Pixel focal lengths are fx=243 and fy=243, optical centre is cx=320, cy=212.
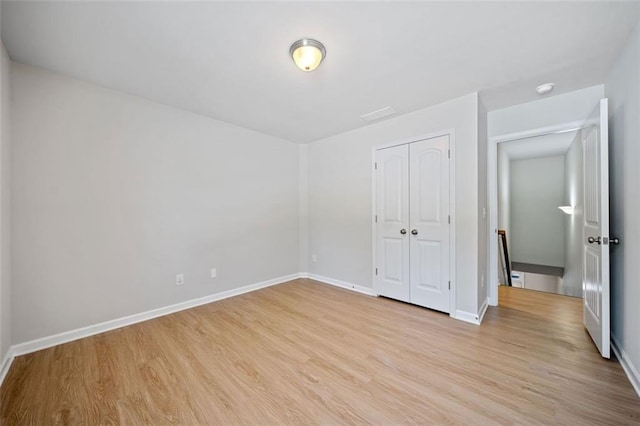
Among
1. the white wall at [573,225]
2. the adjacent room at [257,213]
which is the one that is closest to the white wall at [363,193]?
the adjacent room at [257,213]

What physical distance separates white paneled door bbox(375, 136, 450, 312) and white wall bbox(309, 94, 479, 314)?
148mm

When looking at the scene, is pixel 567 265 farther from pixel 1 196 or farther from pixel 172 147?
pixel 1 196

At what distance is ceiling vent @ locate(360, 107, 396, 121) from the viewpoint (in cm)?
307

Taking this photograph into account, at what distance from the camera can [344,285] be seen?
3945 mm

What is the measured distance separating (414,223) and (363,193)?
2.98 ft

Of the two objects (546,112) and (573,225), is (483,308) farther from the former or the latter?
(573,225)

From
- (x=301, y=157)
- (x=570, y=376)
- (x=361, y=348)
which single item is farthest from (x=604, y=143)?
(x=301, y=157)

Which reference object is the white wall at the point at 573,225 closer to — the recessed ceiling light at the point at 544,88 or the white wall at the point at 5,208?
the recessed ceiling light at the point at 544,88

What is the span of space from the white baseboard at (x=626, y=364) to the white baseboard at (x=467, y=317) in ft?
3.13

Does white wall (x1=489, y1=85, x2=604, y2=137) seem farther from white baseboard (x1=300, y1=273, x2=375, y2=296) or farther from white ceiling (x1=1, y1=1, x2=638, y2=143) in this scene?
white baseboard (x1=300, y1=273, x2=375, y2=296)

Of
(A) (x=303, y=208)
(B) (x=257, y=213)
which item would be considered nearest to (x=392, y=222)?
(A) (x=303, y=208)

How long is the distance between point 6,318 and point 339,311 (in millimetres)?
2927

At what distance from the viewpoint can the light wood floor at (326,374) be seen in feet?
4.75

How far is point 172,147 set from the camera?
296 cm
